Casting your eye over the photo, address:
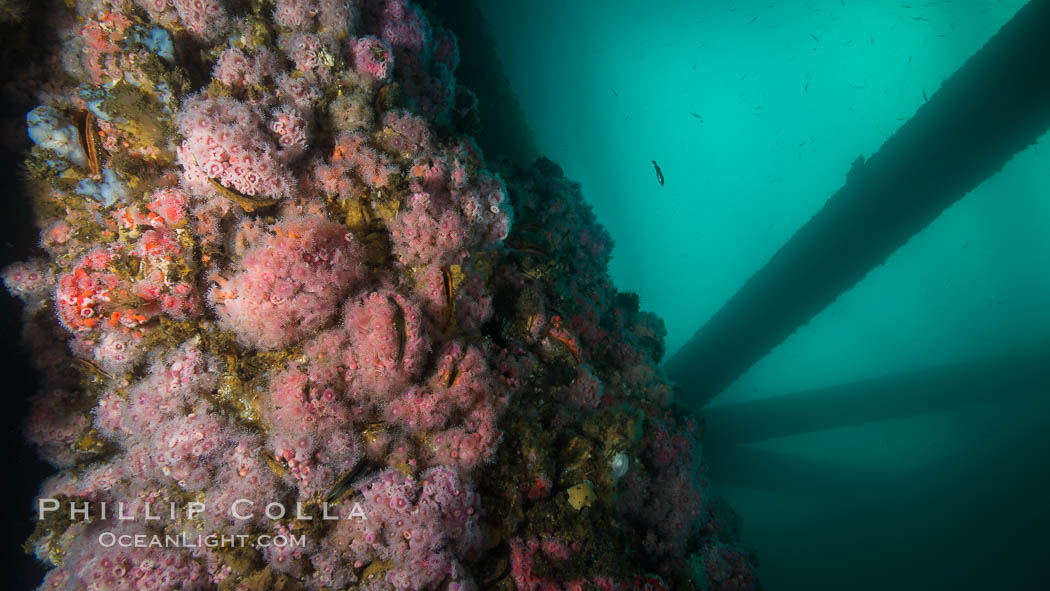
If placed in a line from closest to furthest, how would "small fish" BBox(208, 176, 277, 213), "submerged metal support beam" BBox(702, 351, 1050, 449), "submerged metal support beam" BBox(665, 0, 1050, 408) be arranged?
"small fish" BBox(208, 176, 277, 213) < "submerged metal support beam" BBox(665, 0, 1050, 408) < "submerged metal support beam" BBox(702, 351, 1050, 449)

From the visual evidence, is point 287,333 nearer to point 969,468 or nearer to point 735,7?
point 735,7

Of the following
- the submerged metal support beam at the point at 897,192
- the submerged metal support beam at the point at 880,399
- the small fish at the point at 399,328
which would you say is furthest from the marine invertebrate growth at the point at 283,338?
the submerged metal support beam at the point at 880,399

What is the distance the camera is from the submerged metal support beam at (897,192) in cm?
973

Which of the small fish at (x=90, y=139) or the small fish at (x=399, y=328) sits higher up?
the small fish at (x=399, y=328)

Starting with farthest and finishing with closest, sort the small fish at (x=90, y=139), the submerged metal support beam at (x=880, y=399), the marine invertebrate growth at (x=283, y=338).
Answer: the submerged metal support beam at (x=880, y=399), the small fish at (x=90, y=139), the marine invertebrate growth at (x=283, y=338)

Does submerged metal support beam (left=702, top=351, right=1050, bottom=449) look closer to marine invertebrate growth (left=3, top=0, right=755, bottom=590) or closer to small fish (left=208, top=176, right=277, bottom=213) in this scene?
marine invertebrate growth (left=3, top=0, right=755, bottom=590)

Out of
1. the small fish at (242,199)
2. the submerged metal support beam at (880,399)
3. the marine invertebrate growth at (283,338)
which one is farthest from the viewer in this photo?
the submerged metal support beam at (880,399)

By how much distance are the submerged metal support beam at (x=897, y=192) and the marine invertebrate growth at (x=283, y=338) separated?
12.5 m

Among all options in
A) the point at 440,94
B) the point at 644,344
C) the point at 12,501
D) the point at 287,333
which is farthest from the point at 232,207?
the point at 644,344

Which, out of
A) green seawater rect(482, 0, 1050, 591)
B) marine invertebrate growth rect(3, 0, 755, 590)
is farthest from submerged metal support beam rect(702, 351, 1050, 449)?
marine invertebrate growth rect(3, 0, 755, 590)

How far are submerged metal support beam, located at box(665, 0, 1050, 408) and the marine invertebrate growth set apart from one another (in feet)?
41.0

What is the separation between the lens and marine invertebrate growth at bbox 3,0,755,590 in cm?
290

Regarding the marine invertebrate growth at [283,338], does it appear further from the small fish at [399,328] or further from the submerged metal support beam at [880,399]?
the submerged metal support beam at [880,399]

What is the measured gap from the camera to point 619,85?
34.6 meters
